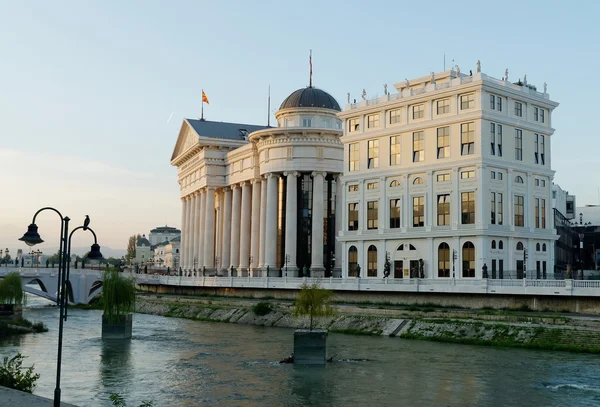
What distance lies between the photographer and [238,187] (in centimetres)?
11769

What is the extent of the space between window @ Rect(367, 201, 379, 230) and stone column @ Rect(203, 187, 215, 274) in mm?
49453

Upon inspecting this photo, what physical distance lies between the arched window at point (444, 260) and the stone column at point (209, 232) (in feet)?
192

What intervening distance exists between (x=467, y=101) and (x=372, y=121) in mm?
11995

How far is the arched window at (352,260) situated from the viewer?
80.9 metres

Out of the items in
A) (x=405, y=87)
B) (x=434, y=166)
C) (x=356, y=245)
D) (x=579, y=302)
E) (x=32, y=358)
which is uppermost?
(x=405, y=87)

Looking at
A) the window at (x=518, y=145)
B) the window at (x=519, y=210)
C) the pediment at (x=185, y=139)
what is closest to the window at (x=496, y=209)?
the window at (x=519, y=210)

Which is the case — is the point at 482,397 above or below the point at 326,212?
below

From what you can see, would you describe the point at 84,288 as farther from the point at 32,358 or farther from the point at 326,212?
the point at 32,358

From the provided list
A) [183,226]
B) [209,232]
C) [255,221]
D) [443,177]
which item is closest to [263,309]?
[443,177]

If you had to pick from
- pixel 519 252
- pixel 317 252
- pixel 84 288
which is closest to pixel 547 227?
pixel 519 252

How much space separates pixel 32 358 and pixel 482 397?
2728 cm

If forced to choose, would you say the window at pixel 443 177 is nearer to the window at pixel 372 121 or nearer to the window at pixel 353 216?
the window at pixel 372 121

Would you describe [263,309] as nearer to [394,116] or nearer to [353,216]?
[353,216]

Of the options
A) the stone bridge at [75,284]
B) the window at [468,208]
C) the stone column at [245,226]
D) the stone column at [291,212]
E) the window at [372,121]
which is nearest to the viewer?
the window at [468,208]
